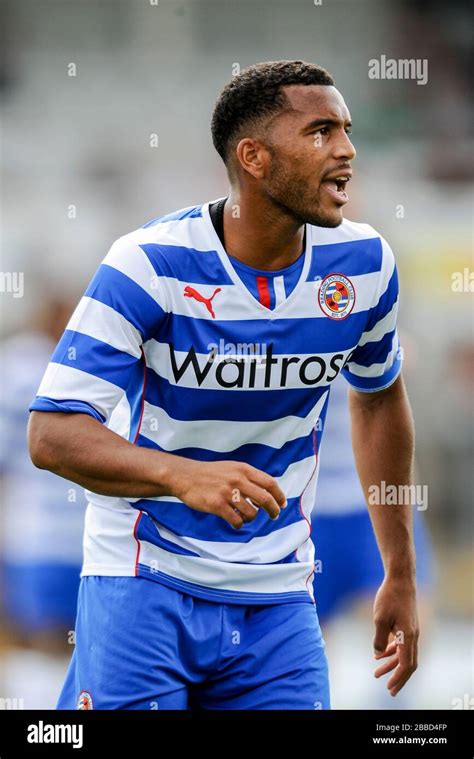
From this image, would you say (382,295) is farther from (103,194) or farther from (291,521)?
(103,194)

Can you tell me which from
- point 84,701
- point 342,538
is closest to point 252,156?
point 84,701

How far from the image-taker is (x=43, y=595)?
517 centimetres

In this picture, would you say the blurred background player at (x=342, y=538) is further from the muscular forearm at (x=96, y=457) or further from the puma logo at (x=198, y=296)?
the muscular forearm at (x=96, y=457)

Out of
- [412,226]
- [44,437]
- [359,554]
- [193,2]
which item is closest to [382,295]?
[44,437]

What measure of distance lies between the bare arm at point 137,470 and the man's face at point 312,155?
0.73 metres

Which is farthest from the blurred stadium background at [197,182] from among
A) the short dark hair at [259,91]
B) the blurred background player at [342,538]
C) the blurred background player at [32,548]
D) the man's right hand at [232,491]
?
the man's right hand at [232,491]

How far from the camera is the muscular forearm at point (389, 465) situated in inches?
124

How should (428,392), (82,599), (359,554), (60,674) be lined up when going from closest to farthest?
(82,599)
(359,554)
(60,674)
(428,392)

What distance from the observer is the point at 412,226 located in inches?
280

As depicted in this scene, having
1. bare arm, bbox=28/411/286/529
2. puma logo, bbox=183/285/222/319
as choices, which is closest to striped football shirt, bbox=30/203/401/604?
puma logo, bbox=183/285/222/319

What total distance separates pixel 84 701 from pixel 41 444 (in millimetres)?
628

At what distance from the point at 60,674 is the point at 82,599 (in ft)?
8.07

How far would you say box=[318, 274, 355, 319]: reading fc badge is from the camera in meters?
Answer: 2.89

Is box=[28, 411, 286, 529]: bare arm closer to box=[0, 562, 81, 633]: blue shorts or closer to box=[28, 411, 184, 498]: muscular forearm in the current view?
box=[28, 411, 184, 498]: muscular forearm
